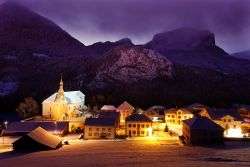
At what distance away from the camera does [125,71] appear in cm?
16738

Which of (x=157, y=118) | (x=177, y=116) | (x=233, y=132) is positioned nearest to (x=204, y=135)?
(x=233, y=132)

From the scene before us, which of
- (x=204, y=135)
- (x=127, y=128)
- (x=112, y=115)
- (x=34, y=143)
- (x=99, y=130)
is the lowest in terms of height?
(x=34, y=143)

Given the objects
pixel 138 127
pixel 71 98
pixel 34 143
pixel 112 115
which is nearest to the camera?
pixel 34 143

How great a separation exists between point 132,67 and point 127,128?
98.4 m

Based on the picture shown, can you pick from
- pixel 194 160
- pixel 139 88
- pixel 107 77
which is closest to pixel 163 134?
pixel 194 160

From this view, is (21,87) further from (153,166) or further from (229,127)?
(153,166)

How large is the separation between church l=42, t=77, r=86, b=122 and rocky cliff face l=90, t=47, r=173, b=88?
59.5 m

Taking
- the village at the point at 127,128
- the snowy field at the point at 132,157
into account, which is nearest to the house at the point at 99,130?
the village at the point at 127,128

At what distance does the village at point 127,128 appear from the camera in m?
60.3

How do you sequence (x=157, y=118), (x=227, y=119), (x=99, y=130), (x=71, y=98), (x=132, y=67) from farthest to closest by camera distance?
1. (x=132, y=67)
2. (x=71, y=98)
3. (x=157, y=118)
4. (x=227, y=119)
5. (x=99, y=130)

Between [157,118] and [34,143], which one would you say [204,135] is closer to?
[34,143]

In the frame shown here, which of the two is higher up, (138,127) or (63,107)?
(63,107)

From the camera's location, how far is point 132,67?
169 m

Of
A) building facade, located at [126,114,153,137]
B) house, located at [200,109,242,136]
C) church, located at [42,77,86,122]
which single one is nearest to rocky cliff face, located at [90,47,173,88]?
church, located at [42,77,86,122]
